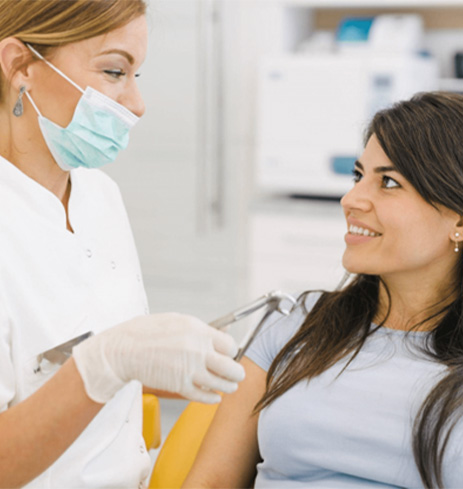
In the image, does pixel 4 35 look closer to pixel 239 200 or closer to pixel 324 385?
pixel 324 385

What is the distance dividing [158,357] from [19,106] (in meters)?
0.53

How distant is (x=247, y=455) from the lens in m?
1.59

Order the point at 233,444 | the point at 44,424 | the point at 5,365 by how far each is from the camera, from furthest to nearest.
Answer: the point at 233,444 < the point at 5,365 < the point at 44,424

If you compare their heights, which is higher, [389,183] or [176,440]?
[389,183]

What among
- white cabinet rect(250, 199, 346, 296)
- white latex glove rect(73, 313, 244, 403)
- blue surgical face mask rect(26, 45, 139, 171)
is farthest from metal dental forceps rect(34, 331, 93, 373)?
white cabinet rect(250, 199, 346, 296)

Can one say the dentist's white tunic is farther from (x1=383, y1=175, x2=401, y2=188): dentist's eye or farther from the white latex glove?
(x1=383, y1=175, x2=401, y2=188): dentist's eye

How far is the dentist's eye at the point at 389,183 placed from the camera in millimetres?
1604

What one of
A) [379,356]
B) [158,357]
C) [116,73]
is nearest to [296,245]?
[379,356]

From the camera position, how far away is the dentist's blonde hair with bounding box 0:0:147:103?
1.24 m

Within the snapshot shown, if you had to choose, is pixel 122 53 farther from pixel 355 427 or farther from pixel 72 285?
pixel 355 427

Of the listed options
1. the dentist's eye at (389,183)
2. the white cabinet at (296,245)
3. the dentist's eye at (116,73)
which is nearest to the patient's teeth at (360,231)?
the dentist's eye at (389,183)

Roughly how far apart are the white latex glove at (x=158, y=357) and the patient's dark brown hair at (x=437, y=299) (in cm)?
48

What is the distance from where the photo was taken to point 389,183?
5.29ft

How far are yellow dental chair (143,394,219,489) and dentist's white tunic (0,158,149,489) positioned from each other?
0.46 feet
